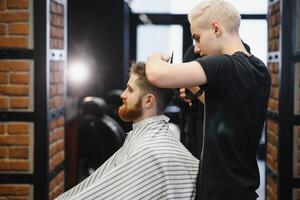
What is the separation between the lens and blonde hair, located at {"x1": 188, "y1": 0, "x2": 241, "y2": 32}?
1.73 meters

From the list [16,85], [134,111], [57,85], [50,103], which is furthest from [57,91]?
[134,111]

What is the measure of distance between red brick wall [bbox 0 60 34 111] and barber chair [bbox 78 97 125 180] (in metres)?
1.82

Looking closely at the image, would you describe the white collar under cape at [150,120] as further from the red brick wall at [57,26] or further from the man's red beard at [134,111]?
the red brick wall at [57,26]

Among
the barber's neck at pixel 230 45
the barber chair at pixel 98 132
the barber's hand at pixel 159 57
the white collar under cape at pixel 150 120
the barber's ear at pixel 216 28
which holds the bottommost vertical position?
the barber chair at pixel 98 132

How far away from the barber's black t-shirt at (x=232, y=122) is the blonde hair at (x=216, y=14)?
0.12 m

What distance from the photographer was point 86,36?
7.35 meters

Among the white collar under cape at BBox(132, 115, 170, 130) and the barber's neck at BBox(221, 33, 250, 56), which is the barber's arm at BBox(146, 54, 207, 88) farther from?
the white collar under cape at BBox(132, 115, 170, 130)

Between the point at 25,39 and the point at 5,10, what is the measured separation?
19 cm

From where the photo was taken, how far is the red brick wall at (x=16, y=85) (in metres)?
2.80

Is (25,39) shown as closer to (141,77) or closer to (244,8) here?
(141,77)

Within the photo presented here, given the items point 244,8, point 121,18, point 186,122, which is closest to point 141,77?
point 186,122

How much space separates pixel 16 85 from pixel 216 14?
1.46 meters

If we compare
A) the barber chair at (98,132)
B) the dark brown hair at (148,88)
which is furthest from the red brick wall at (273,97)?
the barber chair at (98,132)

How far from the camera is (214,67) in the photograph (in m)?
1.63
